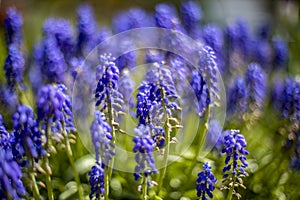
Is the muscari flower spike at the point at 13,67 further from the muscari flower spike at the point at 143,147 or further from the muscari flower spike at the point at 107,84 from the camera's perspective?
the muscari flower spike at the point at 143,147

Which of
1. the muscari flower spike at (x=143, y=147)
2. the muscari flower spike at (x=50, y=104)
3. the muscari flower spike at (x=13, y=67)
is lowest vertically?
the muscari flower spike at (x=143, y=147)

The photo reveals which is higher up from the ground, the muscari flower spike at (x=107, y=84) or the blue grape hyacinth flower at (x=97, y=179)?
the muscari flower spike at (x=107, y=84)

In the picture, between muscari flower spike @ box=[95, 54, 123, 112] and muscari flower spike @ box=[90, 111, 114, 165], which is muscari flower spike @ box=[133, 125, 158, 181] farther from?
muscari flower spike @ box=[95, 54, 123, 112]

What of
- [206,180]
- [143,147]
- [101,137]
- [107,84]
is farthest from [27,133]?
[206,180]

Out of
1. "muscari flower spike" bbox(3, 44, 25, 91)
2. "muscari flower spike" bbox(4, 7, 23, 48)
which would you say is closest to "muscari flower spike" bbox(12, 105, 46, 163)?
"muscari flower spike" bbox(3, 44, 25, 91)

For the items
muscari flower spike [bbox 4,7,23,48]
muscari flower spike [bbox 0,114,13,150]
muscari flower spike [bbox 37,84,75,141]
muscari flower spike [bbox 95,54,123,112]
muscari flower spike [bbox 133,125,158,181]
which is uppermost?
muscari flower spike [bbox 4,7,23,48]

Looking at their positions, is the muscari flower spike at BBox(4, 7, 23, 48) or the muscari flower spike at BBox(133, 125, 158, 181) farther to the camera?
the muscari flower spike at BBox(4, 7, 23, 48)

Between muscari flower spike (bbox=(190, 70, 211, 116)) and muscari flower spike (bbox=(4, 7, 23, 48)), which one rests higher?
muscari flower spike (bbox=(4, 7, 23, 48))

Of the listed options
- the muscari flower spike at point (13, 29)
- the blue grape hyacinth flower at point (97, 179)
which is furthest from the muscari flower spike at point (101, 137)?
the muscari flower spike at point (13, 29)

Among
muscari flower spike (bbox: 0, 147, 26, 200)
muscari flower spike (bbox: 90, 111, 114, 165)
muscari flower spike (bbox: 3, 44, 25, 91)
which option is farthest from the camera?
muscari flower spike (bbox: 3, 44, 25, 91)

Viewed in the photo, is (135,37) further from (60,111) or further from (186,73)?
(60,111)
